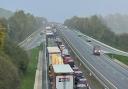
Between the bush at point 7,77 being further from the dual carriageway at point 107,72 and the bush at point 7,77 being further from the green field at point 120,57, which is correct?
the green field at point 120,57

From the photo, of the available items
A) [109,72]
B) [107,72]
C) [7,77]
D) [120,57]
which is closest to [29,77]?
[107,72]

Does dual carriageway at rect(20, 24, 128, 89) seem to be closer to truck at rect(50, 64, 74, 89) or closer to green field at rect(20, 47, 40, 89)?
green field at rect(20, 47, 40, 89)

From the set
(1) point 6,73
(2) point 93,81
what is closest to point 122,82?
(2) point 93,81

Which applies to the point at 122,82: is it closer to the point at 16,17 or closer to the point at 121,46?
the point at 121,46

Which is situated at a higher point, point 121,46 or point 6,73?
point 6,73

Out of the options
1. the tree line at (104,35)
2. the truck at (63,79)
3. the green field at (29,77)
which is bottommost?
the tree line at (104,35)

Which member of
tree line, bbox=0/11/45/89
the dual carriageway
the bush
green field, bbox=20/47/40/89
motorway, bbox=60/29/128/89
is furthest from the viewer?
green field, bbox=20/47/40/89

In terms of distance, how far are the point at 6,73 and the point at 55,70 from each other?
624cm

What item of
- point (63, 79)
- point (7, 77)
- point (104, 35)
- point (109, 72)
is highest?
point (7, 77)

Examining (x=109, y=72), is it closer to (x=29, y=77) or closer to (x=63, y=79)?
(x=29, y=77)

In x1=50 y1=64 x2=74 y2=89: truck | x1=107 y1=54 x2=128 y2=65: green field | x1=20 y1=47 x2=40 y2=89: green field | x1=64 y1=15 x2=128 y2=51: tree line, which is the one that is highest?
x1=50 y1=64 x2=74 y2=89: truck

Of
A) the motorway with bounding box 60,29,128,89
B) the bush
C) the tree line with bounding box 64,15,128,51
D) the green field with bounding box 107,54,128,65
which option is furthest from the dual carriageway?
the tree line with bounding box 64,15,128,51

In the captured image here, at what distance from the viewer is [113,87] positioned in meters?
54.7

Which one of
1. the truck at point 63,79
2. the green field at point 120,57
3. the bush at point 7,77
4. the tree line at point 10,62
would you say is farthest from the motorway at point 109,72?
the bush at point 7,77
